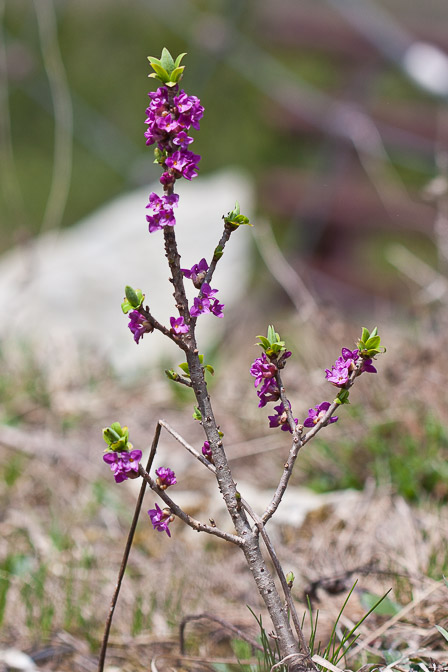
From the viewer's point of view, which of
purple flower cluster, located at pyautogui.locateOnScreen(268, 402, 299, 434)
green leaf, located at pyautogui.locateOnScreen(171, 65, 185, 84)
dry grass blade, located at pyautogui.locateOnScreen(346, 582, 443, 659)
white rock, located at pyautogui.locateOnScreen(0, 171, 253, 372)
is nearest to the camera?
green leaf, located at pyautogui.locateOnScreen(171, 65, 185, 84)

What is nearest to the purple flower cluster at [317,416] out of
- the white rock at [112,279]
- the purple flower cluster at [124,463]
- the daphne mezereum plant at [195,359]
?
the daphne mezereum plant at [195,359]

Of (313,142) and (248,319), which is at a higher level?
(313,142)

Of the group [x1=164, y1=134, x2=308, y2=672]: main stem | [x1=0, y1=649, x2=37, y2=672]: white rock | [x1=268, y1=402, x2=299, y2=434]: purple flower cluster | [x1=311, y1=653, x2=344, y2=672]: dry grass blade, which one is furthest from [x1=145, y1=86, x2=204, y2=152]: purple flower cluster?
[x1=0, y1=649, x2=37, y2=672]: white rock

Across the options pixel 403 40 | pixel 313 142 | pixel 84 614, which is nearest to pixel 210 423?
pixel 84 614

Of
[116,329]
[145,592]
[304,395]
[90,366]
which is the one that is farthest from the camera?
[116,329]

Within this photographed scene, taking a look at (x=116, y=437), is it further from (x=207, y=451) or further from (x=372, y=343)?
(x=372, y=343)

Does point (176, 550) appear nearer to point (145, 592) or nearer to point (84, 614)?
point (145, 592)

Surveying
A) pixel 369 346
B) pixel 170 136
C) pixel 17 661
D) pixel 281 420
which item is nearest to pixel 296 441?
pixel 281 420

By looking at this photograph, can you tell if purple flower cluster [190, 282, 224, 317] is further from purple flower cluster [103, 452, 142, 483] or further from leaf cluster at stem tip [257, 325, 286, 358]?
purple flower cluster [103, 452, 142, 483]
